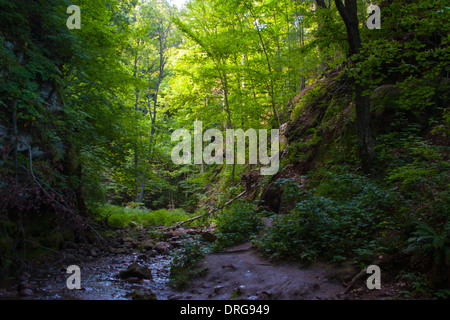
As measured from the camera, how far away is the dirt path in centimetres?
382

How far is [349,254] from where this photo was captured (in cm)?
443

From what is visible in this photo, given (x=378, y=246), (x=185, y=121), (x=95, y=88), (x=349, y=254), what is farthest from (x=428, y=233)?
(x=185, y=121)
